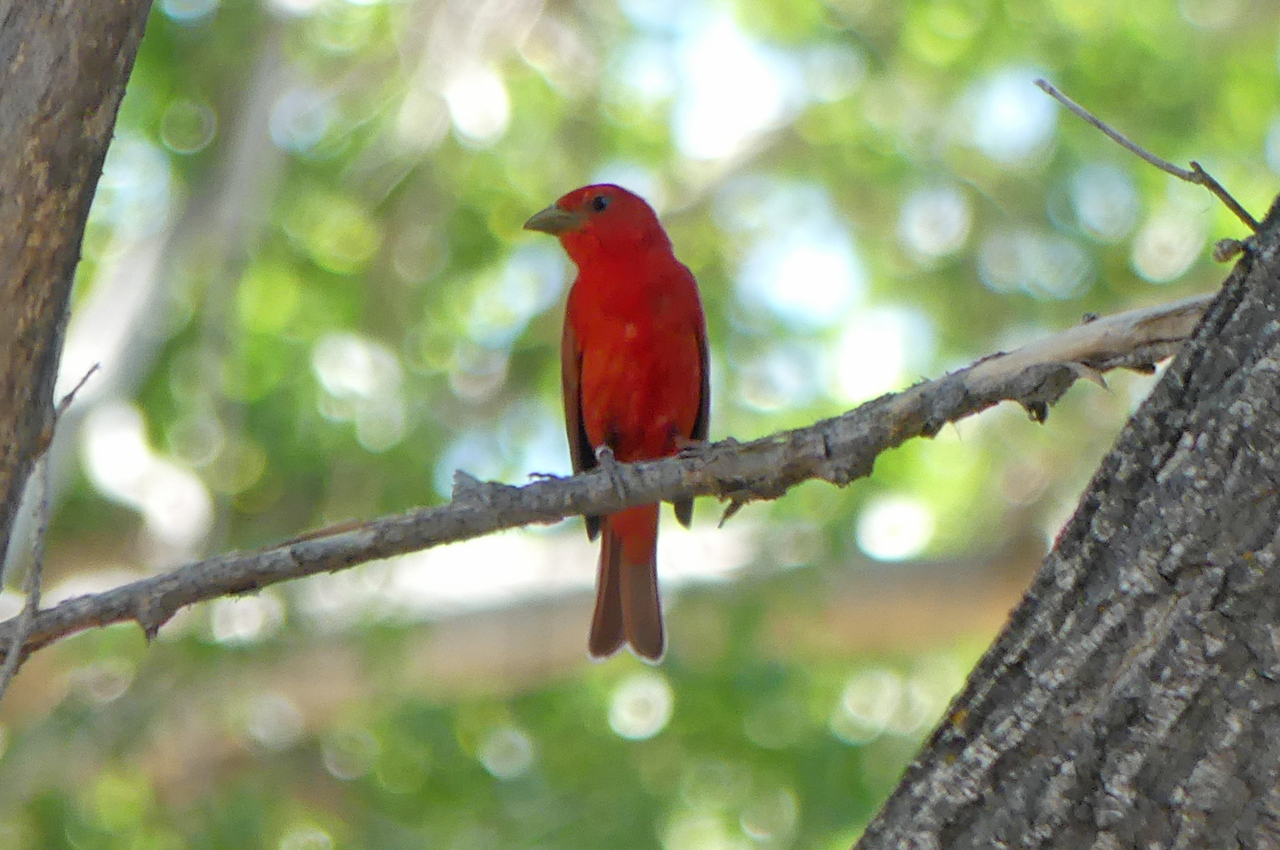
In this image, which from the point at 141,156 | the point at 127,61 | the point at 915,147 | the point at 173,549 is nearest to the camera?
the point at 127,61

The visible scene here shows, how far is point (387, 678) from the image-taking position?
6.80 meters

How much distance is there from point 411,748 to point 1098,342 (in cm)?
555

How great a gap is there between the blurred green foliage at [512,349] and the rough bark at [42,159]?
431 centimetres

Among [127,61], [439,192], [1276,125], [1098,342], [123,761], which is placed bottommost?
[123,761]

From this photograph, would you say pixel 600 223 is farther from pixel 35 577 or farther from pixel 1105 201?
pixel 1105 201

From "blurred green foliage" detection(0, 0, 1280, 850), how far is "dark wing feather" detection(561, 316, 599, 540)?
152cm

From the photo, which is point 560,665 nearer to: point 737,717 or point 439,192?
point 737,717

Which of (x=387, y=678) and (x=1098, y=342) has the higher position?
(x=1098, y=342)

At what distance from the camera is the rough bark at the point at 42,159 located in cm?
216

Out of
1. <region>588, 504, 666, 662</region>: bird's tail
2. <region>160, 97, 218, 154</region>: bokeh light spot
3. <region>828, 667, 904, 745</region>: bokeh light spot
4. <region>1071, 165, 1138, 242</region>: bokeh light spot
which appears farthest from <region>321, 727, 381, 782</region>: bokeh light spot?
<region>1071, 165, 1138, 242</region>: bokeh light spot

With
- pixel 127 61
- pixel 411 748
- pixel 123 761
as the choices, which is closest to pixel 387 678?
pixel 411 748

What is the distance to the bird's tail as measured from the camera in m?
4.91

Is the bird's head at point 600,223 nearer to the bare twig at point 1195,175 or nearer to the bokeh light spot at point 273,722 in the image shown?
the bare twig at point 1195,175

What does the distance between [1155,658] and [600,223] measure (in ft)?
12.2
